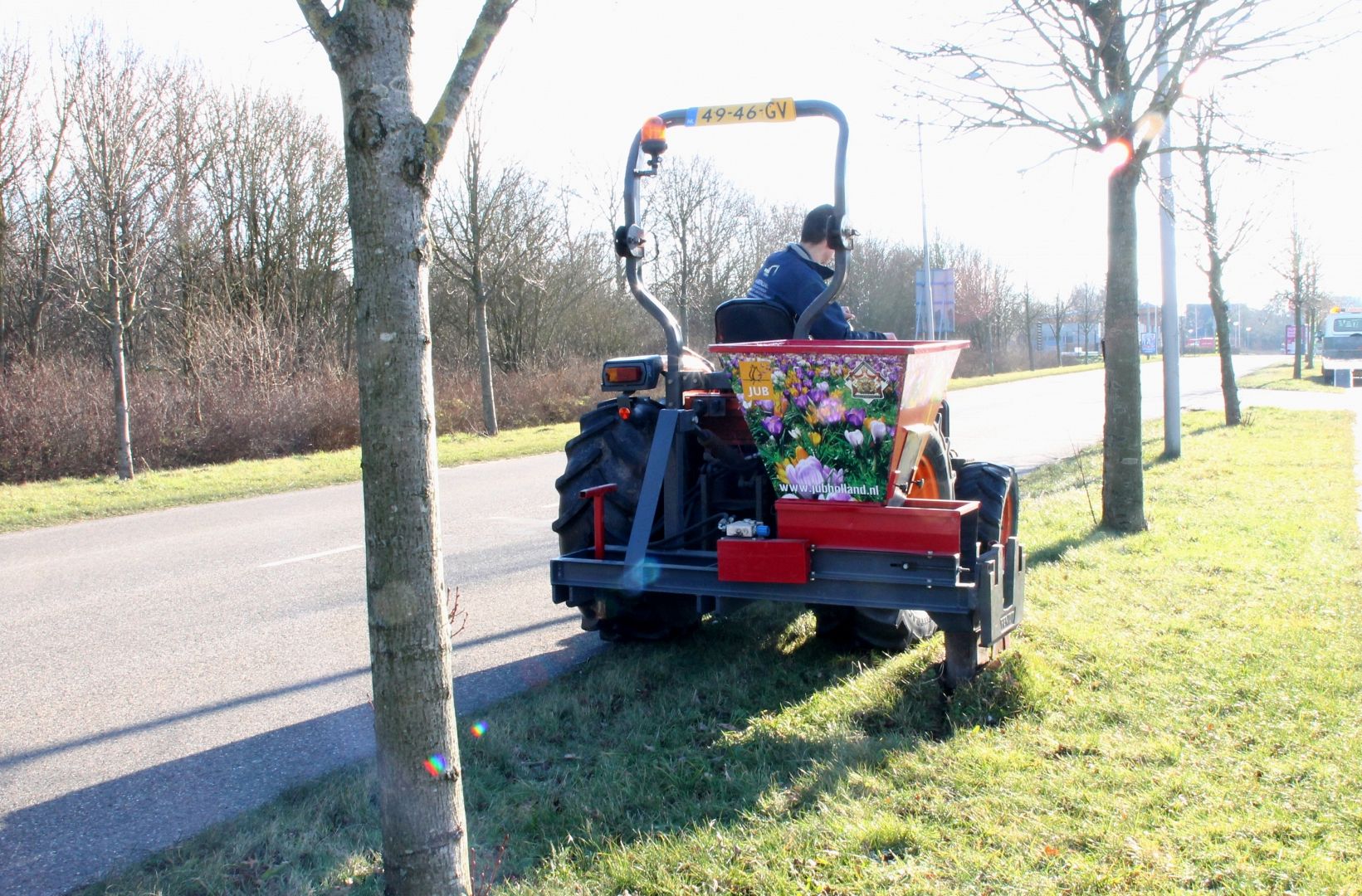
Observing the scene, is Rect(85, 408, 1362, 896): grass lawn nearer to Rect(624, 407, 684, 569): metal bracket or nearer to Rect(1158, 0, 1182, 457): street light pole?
Rect(624, 407, 684, 569): metal bracket

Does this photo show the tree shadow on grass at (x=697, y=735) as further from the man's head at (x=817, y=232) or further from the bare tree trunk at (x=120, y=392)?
the bare tree trunk at (x=120, y=392)

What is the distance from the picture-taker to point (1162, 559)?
6805mm

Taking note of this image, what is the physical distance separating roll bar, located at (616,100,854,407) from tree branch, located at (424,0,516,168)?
196cm

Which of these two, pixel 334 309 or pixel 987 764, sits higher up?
pixel 334 309

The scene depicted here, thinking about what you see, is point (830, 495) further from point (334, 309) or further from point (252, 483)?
point (334, 309)

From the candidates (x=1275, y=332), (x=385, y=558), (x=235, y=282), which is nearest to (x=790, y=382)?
(x=385, y=558)

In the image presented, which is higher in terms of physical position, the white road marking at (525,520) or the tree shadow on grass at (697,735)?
the white road marking at (525,520)

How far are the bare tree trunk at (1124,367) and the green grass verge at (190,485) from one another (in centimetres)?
943

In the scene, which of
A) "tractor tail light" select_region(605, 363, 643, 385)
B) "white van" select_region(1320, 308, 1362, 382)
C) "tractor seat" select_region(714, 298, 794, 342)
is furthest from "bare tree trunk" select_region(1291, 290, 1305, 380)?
"tractor tail light" select_region(605, 363, 643, 385)

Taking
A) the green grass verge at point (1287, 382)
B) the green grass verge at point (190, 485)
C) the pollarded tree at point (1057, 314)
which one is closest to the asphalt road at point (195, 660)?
the green grass verge at point (190, 485)

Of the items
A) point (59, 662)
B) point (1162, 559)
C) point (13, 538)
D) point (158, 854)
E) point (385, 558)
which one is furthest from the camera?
point (13, 538)

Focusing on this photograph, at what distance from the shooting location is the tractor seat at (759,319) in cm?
478

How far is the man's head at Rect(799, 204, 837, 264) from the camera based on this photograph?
4.83 meters

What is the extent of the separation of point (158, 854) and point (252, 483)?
10.9 metres
